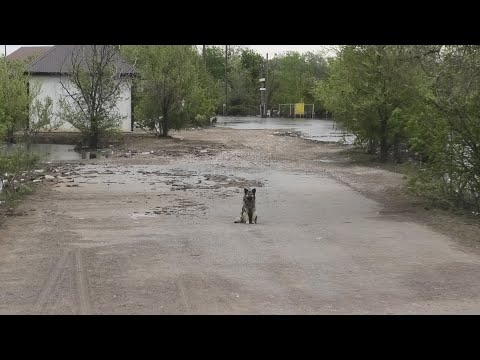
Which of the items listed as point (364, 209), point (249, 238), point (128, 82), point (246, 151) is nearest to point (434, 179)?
point (364, 209)

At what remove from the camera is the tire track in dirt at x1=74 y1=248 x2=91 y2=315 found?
806 centimetres

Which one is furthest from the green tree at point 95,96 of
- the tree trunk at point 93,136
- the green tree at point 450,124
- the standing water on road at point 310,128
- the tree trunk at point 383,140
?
the green tree at point 450,124

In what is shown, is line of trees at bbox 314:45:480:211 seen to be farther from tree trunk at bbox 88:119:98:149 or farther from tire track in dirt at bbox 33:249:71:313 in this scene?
tree trunk at bbox 88:119:98:149

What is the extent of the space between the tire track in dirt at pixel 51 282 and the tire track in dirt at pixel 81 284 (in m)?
0.20

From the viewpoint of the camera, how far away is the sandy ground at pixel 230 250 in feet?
27.9

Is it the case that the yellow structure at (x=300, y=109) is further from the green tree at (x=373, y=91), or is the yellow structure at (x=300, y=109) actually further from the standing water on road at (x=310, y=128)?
the green tree at (x=373, y=91)

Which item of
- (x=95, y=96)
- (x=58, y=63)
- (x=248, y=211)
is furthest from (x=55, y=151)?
(x=248, y=211)

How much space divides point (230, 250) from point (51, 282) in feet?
11.8

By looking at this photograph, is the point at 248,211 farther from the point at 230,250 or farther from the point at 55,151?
the point at 55,151

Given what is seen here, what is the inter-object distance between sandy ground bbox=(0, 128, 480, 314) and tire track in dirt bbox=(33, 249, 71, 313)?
16 millimetres

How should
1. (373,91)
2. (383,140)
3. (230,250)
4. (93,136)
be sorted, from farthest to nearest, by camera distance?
(93,136) → (383,140) → (373,91) → (230,250)

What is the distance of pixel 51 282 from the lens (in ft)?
30.6

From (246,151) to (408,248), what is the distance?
25.0 metres

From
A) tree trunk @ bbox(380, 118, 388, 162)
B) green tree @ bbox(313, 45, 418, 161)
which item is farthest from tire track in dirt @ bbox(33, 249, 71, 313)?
tree trunk @ bbox(380, 118, 388, 162)
